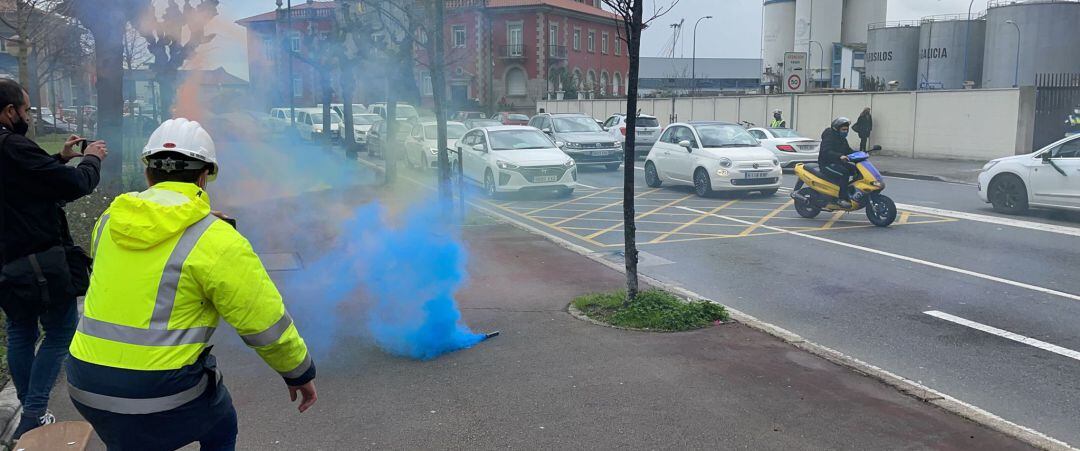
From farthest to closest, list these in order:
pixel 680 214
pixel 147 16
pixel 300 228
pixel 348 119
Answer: pixel 348 119
pixel 680 214
pixel 147 16
pixel 300 228

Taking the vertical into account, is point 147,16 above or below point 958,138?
above

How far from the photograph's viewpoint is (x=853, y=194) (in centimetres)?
1268

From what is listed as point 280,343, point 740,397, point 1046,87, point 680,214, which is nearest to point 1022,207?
point 680,214

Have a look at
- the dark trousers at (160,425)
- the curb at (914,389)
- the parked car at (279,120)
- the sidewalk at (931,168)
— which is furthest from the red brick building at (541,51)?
the dark trousers at (160,425)

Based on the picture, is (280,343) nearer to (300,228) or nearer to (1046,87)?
(300,228)

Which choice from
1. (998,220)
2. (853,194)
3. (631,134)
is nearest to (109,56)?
(631,134)

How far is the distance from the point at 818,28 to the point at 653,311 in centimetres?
5880

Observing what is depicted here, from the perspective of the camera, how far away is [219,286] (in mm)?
2617

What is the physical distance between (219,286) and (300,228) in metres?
8.44

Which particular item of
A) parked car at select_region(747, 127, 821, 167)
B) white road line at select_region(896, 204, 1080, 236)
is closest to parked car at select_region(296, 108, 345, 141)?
parked car at select_region(747, 127, 821, 167)

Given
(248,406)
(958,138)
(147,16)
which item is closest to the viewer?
(248,406)

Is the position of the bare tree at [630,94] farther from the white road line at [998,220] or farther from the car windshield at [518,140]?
the car windshield at [518,140]

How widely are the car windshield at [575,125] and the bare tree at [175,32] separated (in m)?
10.8

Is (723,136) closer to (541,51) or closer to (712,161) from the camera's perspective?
(712,161)
